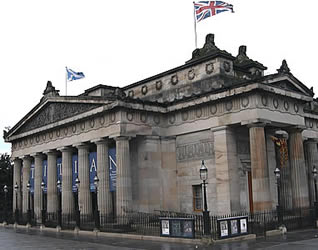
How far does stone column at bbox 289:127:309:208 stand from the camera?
1176 inches

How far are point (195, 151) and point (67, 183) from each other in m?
11.7

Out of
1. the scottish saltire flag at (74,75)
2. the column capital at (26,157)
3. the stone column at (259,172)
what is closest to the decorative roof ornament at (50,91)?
the scottish saltire flag at (74,75)

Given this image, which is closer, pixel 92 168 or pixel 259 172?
pixel 259 172

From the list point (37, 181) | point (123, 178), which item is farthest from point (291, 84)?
point (37, 181)

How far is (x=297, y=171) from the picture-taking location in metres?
29.9

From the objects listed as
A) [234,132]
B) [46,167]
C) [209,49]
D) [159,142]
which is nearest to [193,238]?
[234,132]

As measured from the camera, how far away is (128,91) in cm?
3816

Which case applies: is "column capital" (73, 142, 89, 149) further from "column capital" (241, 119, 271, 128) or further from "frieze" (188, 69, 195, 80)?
"column capital" (241, 119, 271, 128)

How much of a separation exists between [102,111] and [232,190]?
10735mm

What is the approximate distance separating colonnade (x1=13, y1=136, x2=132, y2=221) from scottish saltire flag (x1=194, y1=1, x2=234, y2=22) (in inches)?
426

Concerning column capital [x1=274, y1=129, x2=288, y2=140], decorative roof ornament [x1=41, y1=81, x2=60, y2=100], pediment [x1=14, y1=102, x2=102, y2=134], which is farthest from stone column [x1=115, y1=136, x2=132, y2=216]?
decorative roof ornament [x1=41, y1=81, x2=60, y2=100]

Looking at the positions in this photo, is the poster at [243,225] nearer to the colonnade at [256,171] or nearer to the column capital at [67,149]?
the colonnade at [256,171]

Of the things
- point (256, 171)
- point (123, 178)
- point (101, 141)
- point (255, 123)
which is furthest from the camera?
point (101, 141)

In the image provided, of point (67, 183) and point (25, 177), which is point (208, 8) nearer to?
point (67, 183)
